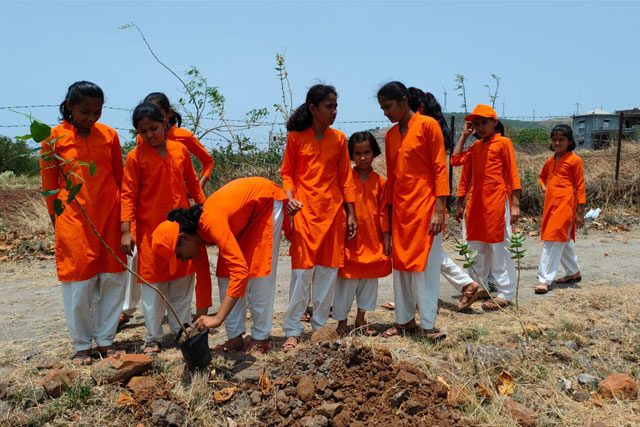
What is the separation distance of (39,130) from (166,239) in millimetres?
978

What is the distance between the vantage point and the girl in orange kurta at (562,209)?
19.6ft

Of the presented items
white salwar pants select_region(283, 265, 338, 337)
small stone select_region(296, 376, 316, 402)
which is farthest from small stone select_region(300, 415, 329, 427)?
white salwar pants select_region(283, 265, 338, 337)

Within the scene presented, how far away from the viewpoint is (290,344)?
4004 mm

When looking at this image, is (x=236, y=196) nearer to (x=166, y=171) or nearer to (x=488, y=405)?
(x=166, y=171)

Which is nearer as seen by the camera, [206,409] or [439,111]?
[206,409]

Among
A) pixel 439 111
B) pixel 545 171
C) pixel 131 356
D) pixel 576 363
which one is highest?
pixel 439 111

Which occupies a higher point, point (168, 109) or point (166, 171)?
point (168, 109)

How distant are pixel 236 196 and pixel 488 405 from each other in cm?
193

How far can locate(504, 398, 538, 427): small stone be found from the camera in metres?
3.07

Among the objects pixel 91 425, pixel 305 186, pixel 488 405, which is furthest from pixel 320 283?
pixel 91 425

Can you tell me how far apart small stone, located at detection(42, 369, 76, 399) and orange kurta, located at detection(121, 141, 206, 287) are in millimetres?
798

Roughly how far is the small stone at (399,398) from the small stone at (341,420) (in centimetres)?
27

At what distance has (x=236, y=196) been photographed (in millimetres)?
3732

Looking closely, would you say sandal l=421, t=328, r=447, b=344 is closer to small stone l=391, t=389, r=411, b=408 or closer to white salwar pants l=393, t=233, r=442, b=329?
white salwar pants l=393, t=233, r=442, b=329
